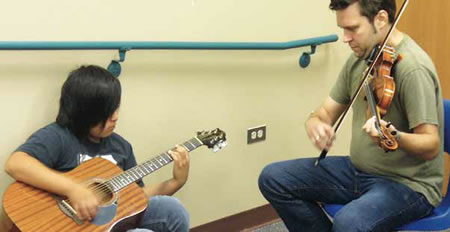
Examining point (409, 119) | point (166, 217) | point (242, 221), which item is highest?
point (409, 119)

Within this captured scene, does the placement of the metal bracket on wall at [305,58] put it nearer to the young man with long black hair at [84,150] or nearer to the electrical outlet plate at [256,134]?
the electrical outlet plate at [256,134]

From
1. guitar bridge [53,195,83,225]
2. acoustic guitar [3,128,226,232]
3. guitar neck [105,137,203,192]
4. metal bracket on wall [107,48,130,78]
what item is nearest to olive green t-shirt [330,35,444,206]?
guitar neck [105,137,203,192]

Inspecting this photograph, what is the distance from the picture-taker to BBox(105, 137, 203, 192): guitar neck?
163cm

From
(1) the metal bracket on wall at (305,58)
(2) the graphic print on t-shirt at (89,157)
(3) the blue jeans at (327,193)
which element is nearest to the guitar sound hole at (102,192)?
(2) the graphic print on t-shirt at (89,157)

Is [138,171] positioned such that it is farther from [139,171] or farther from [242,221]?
[242,221]

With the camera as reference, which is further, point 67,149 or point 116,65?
point 116,65

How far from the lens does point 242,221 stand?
7.97ft

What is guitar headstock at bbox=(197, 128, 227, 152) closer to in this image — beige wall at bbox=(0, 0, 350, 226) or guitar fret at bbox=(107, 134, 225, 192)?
guitar fret at bbox=(107, 134, 225, 192)

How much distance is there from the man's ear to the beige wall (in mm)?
648

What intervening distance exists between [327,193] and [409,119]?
1.24ft

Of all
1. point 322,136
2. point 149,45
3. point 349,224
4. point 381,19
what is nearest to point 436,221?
point 349,224

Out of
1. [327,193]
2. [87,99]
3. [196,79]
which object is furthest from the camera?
[196,79]

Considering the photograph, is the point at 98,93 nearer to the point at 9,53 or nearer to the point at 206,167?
the point at 9,53

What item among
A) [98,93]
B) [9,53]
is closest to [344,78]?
[98,93]
